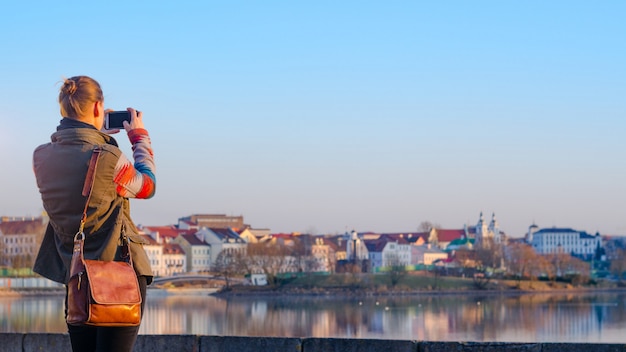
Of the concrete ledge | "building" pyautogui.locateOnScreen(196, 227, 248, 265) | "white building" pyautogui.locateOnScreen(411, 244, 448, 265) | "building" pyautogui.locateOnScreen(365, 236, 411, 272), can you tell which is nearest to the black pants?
the concrete ledge

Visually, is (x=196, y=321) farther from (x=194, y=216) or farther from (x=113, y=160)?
(x=194, y=216)

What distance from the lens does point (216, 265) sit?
108625mm

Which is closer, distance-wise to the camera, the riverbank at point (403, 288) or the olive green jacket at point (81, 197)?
the olive green jacket at point (81, 197)

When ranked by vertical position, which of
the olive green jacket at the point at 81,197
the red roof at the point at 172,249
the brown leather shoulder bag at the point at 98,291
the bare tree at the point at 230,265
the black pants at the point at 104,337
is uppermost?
the olive green jacket at the point at 81,197

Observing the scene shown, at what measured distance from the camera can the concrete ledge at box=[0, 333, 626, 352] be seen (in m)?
6.62

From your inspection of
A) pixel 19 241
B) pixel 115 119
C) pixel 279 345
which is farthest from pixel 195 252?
pixel 115 119

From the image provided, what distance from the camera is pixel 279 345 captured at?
7.00 metres

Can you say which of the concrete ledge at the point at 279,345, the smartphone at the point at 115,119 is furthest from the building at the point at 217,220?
the smartphone at the point at 115,119

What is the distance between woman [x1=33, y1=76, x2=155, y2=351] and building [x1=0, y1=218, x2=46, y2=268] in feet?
307

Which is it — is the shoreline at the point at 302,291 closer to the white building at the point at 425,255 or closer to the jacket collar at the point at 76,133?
the white building at the point at 425,255

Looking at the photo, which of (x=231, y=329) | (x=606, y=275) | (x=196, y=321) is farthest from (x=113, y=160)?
(x=606, y=275)

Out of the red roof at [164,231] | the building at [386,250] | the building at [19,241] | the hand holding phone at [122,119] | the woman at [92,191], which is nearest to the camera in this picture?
the woman at [92,191]

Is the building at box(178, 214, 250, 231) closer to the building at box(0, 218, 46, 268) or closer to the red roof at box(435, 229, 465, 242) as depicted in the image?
the red roof at box(435, 229, 465, 242)

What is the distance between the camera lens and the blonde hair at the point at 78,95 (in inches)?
136
